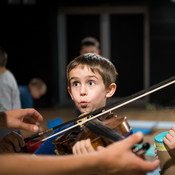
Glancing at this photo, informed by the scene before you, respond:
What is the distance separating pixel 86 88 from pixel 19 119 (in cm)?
27

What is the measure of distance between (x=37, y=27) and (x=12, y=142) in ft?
19.0

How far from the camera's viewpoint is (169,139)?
1194mm

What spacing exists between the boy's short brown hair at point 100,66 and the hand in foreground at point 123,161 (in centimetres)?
50

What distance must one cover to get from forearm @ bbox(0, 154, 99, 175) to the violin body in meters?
0.14

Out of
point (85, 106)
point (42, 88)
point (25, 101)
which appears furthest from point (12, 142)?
point (42, 88)

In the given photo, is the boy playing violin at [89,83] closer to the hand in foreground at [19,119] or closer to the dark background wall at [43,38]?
the hand in foreground at [19,119]

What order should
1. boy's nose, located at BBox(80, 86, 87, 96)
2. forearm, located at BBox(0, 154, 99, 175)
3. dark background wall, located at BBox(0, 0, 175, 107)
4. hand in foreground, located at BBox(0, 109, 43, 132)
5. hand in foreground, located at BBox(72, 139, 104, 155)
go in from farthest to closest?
dark background wall, located at BBox(0, 0, 175, 107), boy's nose, located at BBox(80, 86, 87, 96), hand in foreground, located at BBox(0, 109, 43, 132), hand in foreground, located at BBox(72, 139, 104, 155), forearm, located at BBox(0, 154, 99, 175)

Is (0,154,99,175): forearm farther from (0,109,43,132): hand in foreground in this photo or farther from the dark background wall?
the dark background wall

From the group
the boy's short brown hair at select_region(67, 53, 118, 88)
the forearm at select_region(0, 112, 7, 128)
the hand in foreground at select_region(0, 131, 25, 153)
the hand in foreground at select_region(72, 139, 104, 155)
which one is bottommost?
the hand in foreground at select_region(0, 131, 25, 153)

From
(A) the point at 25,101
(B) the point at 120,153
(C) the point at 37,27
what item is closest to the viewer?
(B) the point at 120,153

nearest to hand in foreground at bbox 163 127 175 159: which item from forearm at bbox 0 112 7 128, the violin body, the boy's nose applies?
the violin body

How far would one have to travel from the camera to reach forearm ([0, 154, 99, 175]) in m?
0.74

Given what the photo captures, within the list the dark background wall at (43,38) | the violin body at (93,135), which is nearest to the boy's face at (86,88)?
the violin body at (93,135)

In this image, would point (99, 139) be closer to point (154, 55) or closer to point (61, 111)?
point (61, 111)
